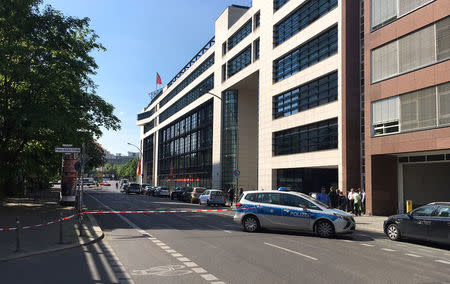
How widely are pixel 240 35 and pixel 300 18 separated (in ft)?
43.6

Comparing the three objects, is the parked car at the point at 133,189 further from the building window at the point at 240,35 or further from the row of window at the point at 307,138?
the row of window at the point at 307,138

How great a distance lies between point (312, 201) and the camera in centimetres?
1432

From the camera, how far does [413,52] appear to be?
21625 millimetres

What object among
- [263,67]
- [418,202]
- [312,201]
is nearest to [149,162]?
[263,67]

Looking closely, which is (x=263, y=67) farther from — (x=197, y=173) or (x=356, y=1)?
(x=197, y=173)

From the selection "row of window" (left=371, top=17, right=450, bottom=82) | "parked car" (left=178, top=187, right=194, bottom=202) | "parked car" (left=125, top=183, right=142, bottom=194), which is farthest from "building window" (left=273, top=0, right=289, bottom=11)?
"parked car" (left=125, top=183, right=142, bottom=194)

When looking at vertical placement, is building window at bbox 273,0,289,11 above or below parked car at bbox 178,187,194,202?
above

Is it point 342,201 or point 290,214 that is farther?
point 342,201

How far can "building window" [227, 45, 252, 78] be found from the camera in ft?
140

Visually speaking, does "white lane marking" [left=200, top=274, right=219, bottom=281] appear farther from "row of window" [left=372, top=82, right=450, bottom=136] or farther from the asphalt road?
"row of window" [left=372, top=82, right=450, bottom=136]

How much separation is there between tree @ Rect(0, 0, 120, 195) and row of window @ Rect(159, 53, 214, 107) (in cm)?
3198

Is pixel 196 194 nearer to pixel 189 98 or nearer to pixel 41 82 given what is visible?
pixel 41 82

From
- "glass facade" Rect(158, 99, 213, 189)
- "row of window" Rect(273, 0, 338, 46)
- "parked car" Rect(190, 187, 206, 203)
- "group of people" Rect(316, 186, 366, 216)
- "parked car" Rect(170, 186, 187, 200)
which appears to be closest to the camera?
"group of people" Rect(316, 186, 366, 216)

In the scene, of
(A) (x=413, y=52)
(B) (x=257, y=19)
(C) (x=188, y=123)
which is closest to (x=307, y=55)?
(A) (x=413, y=52)
